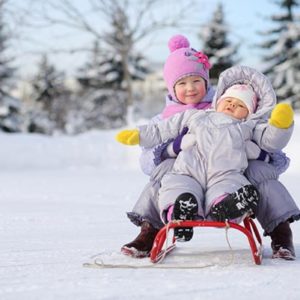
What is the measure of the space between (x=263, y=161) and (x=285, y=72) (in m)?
22.2

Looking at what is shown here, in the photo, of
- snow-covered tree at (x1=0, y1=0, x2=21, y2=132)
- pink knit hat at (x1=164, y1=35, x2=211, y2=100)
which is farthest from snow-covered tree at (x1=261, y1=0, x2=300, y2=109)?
pink knit hat at (x1=164, y1=35, x2=211, y2=100)

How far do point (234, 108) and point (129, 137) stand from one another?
49cm

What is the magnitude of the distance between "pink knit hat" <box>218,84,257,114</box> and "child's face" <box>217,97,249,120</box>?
17mm

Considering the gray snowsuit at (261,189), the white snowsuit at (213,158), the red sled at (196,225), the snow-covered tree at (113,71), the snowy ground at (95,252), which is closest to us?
the snowy ground at (95,252)

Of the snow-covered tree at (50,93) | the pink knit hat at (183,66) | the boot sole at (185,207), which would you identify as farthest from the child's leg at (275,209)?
the snow-covered tree at (50,93)

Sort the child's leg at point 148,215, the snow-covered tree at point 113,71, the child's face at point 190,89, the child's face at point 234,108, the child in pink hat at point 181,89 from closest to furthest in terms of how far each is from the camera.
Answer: the child's leg at point 148,215
the child's face at point 234,108
the child in pink hat at point 181,89
the child's face at point 190,89
the snow-covered tree at point 113,71

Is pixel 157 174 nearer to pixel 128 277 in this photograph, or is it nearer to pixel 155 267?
pixel 155 267

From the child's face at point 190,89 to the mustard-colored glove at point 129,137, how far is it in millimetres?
403

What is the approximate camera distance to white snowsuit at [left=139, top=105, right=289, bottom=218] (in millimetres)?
2361

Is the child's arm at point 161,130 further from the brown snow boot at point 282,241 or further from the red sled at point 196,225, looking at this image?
the brown snow boot at point 282,241

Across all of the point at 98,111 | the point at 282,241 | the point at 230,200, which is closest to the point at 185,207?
the point at 230,200

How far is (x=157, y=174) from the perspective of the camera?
8.63ft

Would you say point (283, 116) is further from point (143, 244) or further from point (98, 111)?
point (98, 111)

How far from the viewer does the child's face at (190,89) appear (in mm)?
2955
